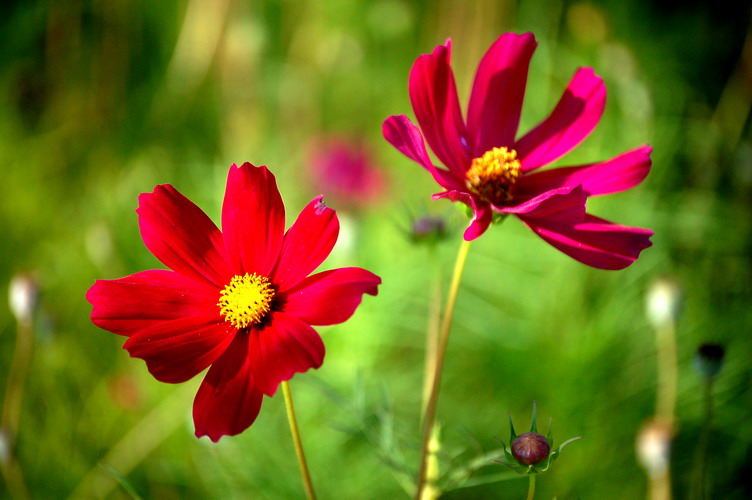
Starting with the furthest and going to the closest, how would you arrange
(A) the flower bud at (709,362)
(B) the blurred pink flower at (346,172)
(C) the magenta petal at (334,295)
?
(B) the blurred pink flower at (346,172)
(A) the flower bud at (709,362)
(C) the magenta petal at (334,295)

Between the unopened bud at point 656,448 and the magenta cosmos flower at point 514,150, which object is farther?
the unopened bud at point 656,448

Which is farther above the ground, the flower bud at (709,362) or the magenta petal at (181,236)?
the magenta petal at (181,236)

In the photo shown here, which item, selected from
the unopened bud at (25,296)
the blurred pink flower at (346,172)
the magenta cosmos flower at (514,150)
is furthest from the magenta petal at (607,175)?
the blurred pink flower at (346,172)

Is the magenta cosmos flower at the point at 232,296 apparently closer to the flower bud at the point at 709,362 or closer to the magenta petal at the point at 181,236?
the magenta petal at the point at 181,236

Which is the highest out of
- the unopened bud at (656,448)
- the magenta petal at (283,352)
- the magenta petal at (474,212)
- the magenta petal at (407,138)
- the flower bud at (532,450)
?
the magenta petal at (407,138)

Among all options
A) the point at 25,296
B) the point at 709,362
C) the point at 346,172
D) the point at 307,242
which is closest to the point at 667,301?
the point at 709,362

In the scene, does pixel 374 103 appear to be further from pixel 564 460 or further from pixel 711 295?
pixel 564 460

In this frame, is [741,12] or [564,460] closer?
[564,460]

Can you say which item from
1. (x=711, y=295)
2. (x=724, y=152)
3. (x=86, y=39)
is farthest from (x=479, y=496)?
(x=86, y=39)
